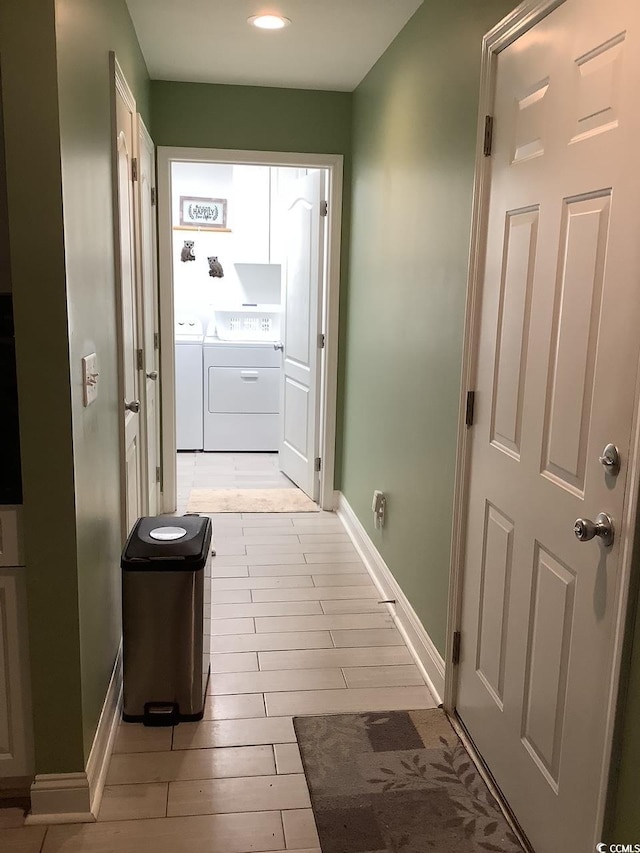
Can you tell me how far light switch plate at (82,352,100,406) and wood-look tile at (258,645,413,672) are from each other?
3.99 ft

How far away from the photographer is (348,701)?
2.44 meters

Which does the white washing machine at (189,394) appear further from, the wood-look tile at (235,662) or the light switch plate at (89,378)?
the light switch plate at (89,378)

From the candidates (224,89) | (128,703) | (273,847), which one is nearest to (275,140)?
(224,89)

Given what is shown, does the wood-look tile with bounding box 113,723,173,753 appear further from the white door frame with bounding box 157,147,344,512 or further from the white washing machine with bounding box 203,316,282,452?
the white washing machine with bounding box 203,316,282,452

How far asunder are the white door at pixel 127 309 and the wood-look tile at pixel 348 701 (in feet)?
2.70

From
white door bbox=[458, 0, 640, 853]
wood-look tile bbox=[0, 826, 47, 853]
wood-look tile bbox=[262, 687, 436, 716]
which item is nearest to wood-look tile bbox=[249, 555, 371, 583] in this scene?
wood-look tile bbox=[262, 687, 436, 716]

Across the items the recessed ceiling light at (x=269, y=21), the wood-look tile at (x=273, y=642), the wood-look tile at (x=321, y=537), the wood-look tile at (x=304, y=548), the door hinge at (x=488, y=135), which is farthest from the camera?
the wood-look tile at (x=321, y=537)

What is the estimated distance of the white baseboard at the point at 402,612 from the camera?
2.51 meters

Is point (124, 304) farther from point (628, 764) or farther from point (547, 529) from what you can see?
point (628, 764)

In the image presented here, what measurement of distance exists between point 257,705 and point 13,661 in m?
0.87

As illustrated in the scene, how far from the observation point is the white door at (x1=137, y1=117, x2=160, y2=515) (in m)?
3.37

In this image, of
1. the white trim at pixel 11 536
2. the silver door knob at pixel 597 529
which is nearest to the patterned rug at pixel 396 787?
the silver door knob at pixel 597 529

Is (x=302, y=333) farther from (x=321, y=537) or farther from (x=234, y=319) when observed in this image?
(x=234, y=319)

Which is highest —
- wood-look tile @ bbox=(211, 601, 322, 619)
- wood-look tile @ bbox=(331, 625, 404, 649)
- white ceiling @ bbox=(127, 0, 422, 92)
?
white ceiling @ bbox=(127, 0, 422, 92)
